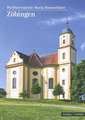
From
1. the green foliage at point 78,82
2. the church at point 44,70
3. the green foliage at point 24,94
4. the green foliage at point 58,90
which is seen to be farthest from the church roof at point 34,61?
the green foliage at point 78,82

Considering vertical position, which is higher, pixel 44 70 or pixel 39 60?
pixel 39 60

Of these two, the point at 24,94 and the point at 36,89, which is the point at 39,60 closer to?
the point at 36,89

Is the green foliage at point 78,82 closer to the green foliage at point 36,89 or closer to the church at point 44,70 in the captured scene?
the church at point 44,70

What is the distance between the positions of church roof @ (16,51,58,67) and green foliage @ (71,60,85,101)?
8068 mm

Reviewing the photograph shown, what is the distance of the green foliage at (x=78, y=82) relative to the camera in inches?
1971

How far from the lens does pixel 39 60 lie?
201 feet

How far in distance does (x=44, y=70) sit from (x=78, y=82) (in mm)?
10256

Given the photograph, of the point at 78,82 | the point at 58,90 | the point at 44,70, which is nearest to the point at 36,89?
the point at 58,90

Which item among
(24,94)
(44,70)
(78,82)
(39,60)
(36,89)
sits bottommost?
(24,94)

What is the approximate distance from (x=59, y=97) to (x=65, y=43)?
885cm

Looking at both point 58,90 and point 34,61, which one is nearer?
point 58,90

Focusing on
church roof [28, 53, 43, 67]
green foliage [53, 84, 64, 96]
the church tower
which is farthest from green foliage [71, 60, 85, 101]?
church roof [28, 53, 43, 67]

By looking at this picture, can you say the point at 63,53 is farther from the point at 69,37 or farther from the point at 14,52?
the point at 14,52

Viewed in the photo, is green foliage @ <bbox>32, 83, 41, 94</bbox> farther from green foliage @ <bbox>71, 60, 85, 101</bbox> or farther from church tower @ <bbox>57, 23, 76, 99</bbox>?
green foliage @ <bbox>71, 60, 85, 101</bbox>
